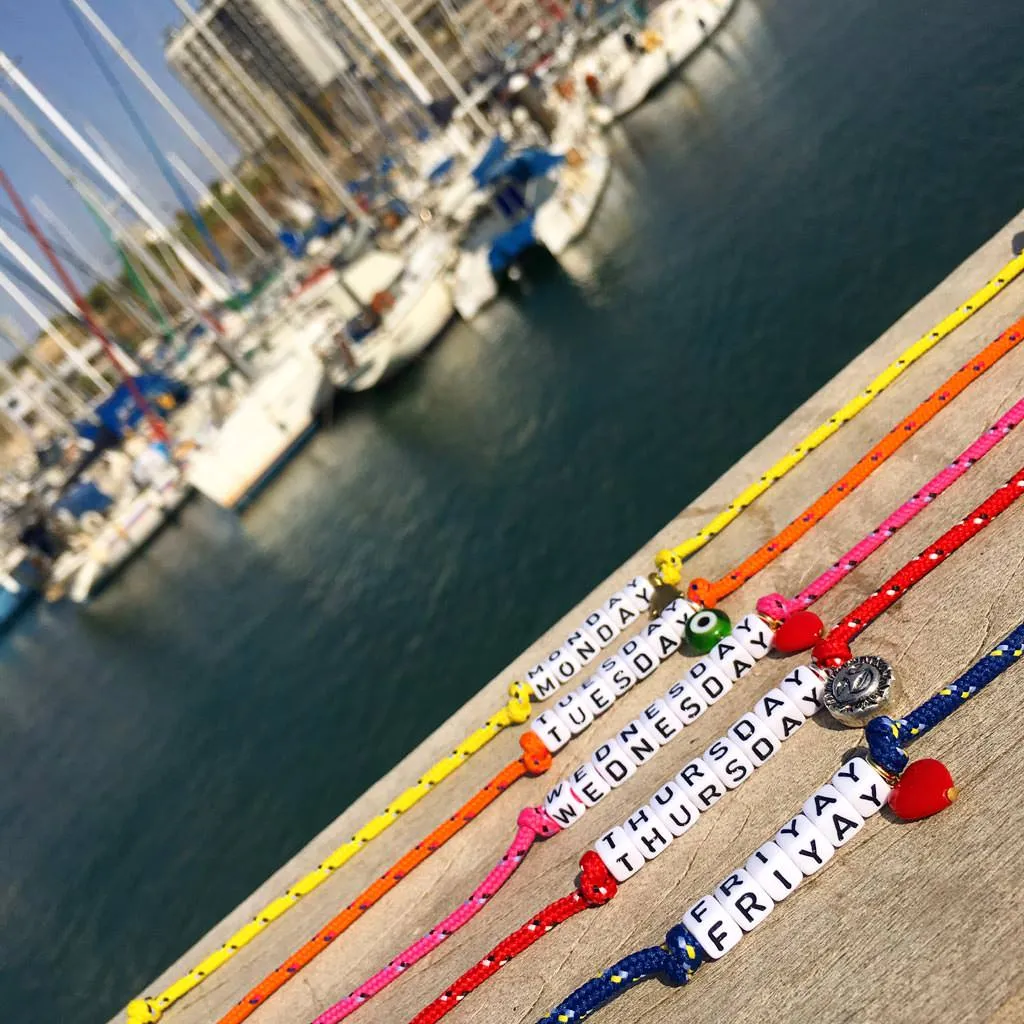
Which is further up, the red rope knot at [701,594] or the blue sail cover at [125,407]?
the blue sail cover at [125,407]

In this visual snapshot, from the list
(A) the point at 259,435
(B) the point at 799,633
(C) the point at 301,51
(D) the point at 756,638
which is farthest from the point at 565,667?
(C) the point at 301,51

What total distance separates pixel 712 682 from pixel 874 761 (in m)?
2.53

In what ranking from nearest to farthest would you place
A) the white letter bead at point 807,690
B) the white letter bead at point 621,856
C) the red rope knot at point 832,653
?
the white letter bead at point 807,690 < the white letter bead at point 621,856 < the red rope knot at point 832,653

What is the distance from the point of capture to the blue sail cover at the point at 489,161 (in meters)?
48.2

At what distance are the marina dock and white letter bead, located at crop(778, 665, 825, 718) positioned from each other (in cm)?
29

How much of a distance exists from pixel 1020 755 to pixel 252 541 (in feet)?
125

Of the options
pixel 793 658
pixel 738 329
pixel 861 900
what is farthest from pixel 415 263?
pixel 861 900

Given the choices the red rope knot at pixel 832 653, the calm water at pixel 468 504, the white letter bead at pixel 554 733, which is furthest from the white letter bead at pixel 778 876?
the calm water at pixel 468 504

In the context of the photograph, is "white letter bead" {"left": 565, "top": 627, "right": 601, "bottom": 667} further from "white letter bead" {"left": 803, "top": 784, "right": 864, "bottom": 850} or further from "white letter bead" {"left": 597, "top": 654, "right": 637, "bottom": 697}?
"white letter bead" {"left": 803, "top": 784, "right": 864, "bottom": 850}

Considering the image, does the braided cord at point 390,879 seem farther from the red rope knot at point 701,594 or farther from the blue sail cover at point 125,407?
the blue sail cover at point 125,407

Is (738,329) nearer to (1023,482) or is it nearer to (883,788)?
(1023,482)

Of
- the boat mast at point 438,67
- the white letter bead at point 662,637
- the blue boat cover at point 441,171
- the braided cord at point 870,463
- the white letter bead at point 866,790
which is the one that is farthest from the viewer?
the boat mast at point 438,67

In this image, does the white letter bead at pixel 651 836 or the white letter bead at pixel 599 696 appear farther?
the white letter bead at pixel 599 696

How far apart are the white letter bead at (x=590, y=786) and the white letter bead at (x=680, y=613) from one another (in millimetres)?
2368
